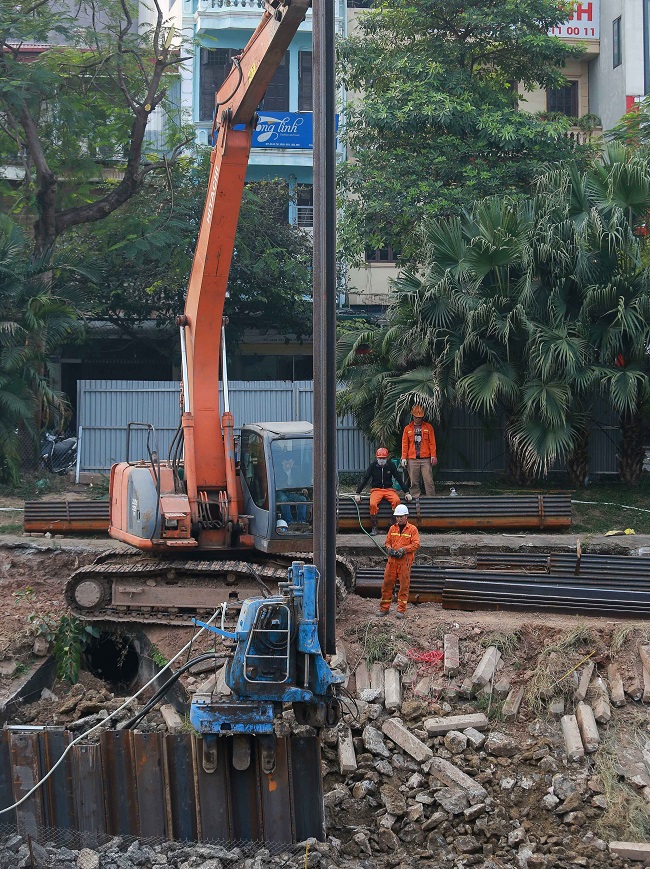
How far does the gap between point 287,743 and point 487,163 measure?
17.5 meters

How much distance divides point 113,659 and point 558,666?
5.51 meters

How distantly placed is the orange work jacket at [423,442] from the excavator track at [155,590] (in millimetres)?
6362

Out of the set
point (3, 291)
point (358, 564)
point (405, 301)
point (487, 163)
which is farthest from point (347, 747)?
point (487, 163)

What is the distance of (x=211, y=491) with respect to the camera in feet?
39.2

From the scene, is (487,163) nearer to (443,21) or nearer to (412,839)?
(443,21)

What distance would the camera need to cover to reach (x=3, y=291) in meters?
19.1

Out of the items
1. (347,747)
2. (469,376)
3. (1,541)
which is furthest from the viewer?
(469,376)

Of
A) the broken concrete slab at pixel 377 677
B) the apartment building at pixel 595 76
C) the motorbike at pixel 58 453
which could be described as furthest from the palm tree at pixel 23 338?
the broken concrete slab at pixel 377 677

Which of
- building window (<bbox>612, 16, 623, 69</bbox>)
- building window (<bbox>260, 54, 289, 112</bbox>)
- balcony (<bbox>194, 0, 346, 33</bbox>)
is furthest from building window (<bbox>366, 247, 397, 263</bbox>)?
building window (<bbox>612, 16, 623, 69</bbox>)

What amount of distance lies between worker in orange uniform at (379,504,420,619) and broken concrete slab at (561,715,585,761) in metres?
2.61

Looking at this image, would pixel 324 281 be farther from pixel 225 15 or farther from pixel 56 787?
pixel 225 15

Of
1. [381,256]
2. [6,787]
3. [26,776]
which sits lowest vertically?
[6,787]

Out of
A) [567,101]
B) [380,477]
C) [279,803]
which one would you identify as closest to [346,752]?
[279,803]

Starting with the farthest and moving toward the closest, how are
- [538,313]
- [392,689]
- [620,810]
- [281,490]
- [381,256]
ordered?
[381,256]
[538,313]
[281,490]
[392,689]
[620,810]
